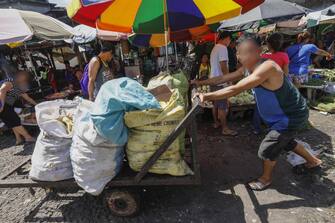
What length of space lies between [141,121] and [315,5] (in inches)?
705

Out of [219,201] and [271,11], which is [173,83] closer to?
[219,201]

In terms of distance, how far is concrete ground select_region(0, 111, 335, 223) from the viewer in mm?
2543

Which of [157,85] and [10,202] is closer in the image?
[157,85]

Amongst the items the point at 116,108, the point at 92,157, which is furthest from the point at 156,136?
the point at 92,157

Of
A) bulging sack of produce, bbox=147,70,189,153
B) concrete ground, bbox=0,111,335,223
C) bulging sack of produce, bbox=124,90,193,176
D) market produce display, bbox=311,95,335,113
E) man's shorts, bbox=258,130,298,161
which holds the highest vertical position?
bulging sack of produce, bbox=147,70,189,153

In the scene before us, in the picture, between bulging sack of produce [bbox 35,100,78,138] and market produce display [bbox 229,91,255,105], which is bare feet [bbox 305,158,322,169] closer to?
market produce display [bbox 229,91,255,105]

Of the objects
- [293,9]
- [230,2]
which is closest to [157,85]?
[230,2]

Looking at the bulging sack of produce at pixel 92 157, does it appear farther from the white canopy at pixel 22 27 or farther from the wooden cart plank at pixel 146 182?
the white canopy at pixel 22 27

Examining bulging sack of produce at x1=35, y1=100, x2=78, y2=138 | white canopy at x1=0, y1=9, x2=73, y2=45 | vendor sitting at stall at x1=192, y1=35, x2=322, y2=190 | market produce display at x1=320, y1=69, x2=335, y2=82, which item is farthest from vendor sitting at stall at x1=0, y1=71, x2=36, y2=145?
market produce display at x1=320, y1=69, x2=335, y2=82

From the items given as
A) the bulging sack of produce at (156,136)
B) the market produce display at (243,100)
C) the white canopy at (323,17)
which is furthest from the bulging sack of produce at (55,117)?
the white canopy at (323,17)

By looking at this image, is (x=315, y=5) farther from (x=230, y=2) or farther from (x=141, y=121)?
(x=141, y=121)

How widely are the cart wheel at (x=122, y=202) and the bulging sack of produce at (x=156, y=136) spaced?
0.99 feet

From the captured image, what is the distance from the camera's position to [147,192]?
2.97 m

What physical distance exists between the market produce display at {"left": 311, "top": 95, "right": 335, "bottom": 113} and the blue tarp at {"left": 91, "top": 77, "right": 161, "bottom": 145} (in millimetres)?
4689
